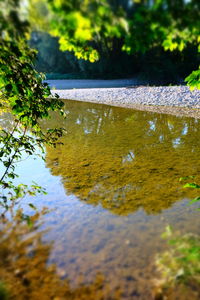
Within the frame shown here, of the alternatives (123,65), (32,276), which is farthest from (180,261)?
(123,65)

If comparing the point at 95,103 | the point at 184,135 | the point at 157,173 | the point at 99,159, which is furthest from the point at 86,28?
the point at 95,103

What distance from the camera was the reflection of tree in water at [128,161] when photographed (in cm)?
587

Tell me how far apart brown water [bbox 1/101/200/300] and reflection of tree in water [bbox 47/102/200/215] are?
0.02 meters

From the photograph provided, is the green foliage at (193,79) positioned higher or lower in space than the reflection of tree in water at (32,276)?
higher

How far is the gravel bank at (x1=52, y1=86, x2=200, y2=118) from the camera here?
16.8m

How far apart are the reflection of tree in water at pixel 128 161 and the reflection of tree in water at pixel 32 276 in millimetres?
1924

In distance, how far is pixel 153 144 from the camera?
9812mm

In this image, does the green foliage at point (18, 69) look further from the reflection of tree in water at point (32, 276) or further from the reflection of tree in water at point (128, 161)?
the reflection of tree in water at point (128, 161)

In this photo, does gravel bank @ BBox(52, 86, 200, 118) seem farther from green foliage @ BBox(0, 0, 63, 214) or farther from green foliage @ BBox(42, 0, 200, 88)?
green foliage @ BBox(42, 0, 200, 88)

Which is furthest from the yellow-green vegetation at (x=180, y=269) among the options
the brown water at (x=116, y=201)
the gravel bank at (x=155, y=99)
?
the gravel bank at (x=155, y=99)

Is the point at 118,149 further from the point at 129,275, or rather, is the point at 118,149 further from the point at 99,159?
the point at 129,275

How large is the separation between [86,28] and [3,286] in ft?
11.7

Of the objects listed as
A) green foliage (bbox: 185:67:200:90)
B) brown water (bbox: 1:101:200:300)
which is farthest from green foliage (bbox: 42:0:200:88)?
brown water (bbox: 1:101:200:300)

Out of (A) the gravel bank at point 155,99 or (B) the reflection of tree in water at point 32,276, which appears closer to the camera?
(B) the reflection of tree in water at point 32,276
